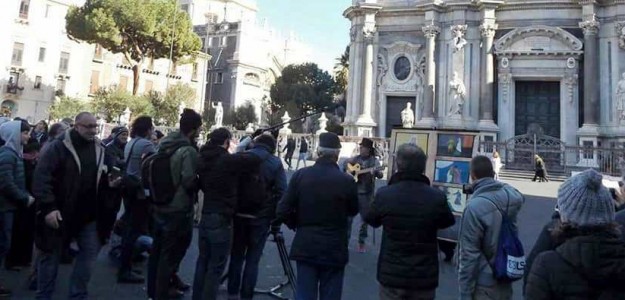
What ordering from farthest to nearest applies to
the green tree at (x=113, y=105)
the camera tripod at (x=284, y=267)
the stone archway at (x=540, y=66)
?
1. the green tree at (x=113, y=105)
2. the stone archway at (x=540, y=66)
3. the camera tripod at (x=284, y=267)

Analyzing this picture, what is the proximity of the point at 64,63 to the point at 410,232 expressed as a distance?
45.4m

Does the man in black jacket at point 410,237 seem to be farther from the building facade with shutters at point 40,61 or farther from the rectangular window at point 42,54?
the rectangular window at point 42,54

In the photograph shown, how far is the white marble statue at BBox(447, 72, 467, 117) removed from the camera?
24.0 meters

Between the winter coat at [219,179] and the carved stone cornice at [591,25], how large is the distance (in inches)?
934

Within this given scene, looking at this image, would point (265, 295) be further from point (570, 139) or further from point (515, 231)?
point (570, 139)

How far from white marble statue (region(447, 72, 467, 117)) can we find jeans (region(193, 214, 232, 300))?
70.5 ft

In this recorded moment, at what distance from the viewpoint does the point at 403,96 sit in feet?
87.7

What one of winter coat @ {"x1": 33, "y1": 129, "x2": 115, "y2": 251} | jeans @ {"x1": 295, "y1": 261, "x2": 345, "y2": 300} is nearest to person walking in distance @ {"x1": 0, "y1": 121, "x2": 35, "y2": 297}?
winter coat @ {"x1": 33, "y1": 129, "x2": 115, "y2": 251}

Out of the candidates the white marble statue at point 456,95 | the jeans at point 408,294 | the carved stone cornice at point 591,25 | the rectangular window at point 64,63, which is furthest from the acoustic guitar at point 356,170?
the rectangular window at point 64,63

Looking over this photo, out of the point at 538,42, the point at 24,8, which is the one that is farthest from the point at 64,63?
the point at 538,42

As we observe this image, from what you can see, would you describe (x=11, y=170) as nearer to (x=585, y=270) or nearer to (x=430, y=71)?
(x=585, y=270)

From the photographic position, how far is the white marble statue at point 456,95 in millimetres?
24047

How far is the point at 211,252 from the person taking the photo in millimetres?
4398

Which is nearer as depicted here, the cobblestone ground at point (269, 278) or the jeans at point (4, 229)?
the jeans at point (4, 229)
